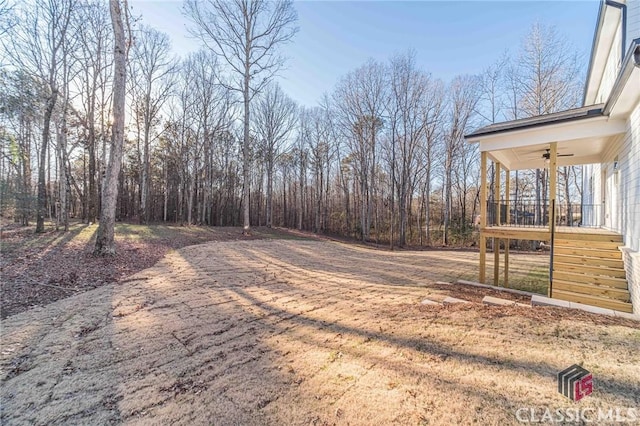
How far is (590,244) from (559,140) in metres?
2.29

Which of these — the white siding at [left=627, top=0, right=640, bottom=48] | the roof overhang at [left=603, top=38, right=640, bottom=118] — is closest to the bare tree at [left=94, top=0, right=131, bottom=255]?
the roof overhang at [left=603, top=38, right=640, bottom=118]

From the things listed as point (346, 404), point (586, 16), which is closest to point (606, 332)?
point (346, 404)

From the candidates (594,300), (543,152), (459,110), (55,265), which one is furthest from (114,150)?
(459,110)

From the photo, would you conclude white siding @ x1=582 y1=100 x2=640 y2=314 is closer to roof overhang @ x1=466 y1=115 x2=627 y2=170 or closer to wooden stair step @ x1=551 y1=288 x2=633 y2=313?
wooden stair step @ x1=551 y1=288 x2=633 y2=313

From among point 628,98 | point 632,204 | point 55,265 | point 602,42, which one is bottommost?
point 55,265

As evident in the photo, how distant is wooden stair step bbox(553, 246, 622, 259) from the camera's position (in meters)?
5.03

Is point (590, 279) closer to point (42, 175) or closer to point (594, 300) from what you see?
point (594, 300)

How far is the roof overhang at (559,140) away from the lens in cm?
519

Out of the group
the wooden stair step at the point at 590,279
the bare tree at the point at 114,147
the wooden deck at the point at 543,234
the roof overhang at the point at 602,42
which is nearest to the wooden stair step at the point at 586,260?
the wooden stair step at the point at 590,279

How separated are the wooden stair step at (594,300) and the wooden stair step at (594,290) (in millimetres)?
72

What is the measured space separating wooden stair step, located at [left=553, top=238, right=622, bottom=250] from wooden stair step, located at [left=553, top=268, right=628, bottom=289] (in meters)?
0.68

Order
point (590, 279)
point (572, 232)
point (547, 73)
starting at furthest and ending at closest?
point (547, 73) → point (572, 232) → point (590, 279)

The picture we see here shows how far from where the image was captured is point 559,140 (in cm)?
556

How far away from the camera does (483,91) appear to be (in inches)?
722
